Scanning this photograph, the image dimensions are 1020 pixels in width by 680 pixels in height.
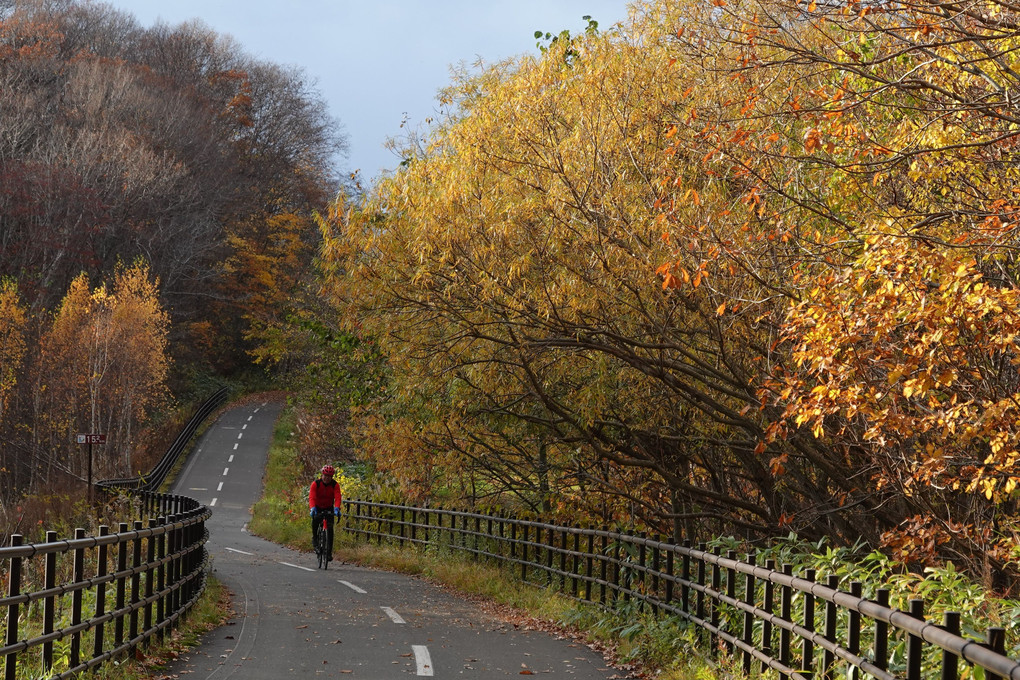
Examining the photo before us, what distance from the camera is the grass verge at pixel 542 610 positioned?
33.6ft

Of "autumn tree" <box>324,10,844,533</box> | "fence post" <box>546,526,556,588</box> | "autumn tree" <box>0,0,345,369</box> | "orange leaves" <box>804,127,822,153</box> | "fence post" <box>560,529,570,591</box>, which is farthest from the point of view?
"autumn tree" <box>0,0,345,369</box>

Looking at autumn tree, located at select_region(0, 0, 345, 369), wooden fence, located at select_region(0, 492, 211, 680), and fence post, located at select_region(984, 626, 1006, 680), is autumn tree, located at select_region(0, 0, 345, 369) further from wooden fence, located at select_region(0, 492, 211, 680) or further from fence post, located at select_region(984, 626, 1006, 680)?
fence post, located at select_region(984, 626, 1006, 680)

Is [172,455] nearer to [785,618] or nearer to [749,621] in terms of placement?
[749,621]

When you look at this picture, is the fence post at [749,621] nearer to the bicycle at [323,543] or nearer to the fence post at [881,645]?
the fence post at [881,645]

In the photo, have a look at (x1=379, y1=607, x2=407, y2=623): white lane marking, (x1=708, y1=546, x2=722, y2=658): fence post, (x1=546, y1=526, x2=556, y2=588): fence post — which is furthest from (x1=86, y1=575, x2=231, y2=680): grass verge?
(x1=708, y1=546, x2=722, y2=658): fence post

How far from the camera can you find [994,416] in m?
9.05

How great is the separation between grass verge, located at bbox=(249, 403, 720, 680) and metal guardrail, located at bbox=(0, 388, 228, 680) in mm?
4038

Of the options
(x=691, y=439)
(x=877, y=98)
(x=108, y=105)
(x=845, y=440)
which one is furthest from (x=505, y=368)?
(x=108, y=105)

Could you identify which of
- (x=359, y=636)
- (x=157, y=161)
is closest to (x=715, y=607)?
(x=359, y=636)

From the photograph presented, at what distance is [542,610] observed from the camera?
45.1 feet

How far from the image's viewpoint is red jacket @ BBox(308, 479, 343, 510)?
67.2ft

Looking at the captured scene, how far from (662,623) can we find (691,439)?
4250mm

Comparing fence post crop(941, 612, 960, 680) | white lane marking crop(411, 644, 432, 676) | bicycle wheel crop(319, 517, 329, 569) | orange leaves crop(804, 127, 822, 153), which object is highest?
orange leaves crop(804, 127, 822, 153)

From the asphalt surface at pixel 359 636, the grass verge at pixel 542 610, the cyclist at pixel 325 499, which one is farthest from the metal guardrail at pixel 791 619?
the cyclist at pixel 325 499
